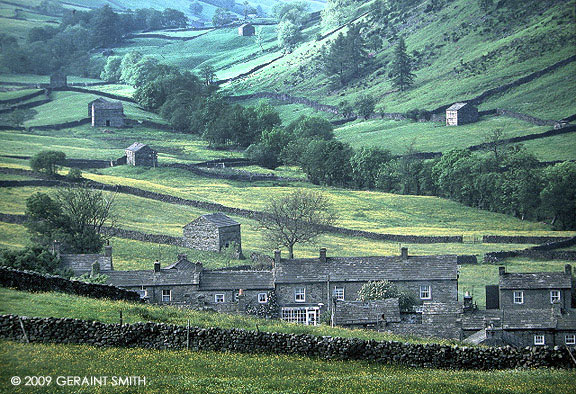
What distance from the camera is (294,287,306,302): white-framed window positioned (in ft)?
207

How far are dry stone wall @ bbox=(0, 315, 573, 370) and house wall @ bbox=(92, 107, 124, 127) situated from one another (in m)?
147

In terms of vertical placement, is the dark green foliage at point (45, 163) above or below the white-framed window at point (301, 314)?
above

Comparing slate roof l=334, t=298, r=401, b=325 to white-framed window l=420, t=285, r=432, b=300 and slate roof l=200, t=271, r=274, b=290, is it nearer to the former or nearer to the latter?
slate roof l=200, t=271, r=274, b=290

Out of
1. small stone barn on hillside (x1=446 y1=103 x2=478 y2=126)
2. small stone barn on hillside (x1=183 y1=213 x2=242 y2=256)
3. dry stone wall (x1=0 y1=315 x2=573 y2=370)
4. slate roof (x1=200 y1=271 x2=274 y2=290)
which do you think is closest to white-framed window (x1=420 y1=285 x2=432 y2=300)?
slate roof (x1=200 y1=271 x2=274 y2=290)

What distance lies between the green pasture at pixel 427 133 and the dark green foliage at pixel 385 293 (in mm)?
97778

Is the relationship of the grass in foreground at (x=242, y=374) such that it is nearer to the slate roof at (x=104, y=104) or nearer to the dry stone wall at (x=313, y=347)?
the dry stone wall at (x=313, y=347)

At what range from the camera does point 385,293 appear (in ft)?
199

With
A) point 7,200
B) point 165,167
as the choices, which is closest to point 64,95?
point 165,167

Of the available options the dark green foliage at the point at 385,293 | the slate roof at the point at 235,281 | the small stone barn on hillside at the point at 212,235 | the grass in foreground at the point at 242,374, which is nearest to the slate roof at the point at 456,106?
the small stone barn on hillside at the point at 212,235

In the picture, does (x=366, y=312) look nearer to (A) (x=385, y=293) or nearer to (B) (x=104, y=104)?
(A) (x=385, y=293)

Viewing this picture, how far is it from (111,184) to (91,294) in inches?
2907

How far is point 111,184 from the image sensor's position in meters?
110

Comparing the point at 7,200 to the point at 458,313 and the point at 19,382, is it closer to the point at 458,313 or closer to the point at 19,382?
the point at 458,313

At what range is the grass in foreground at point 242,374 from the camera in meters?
24.8
